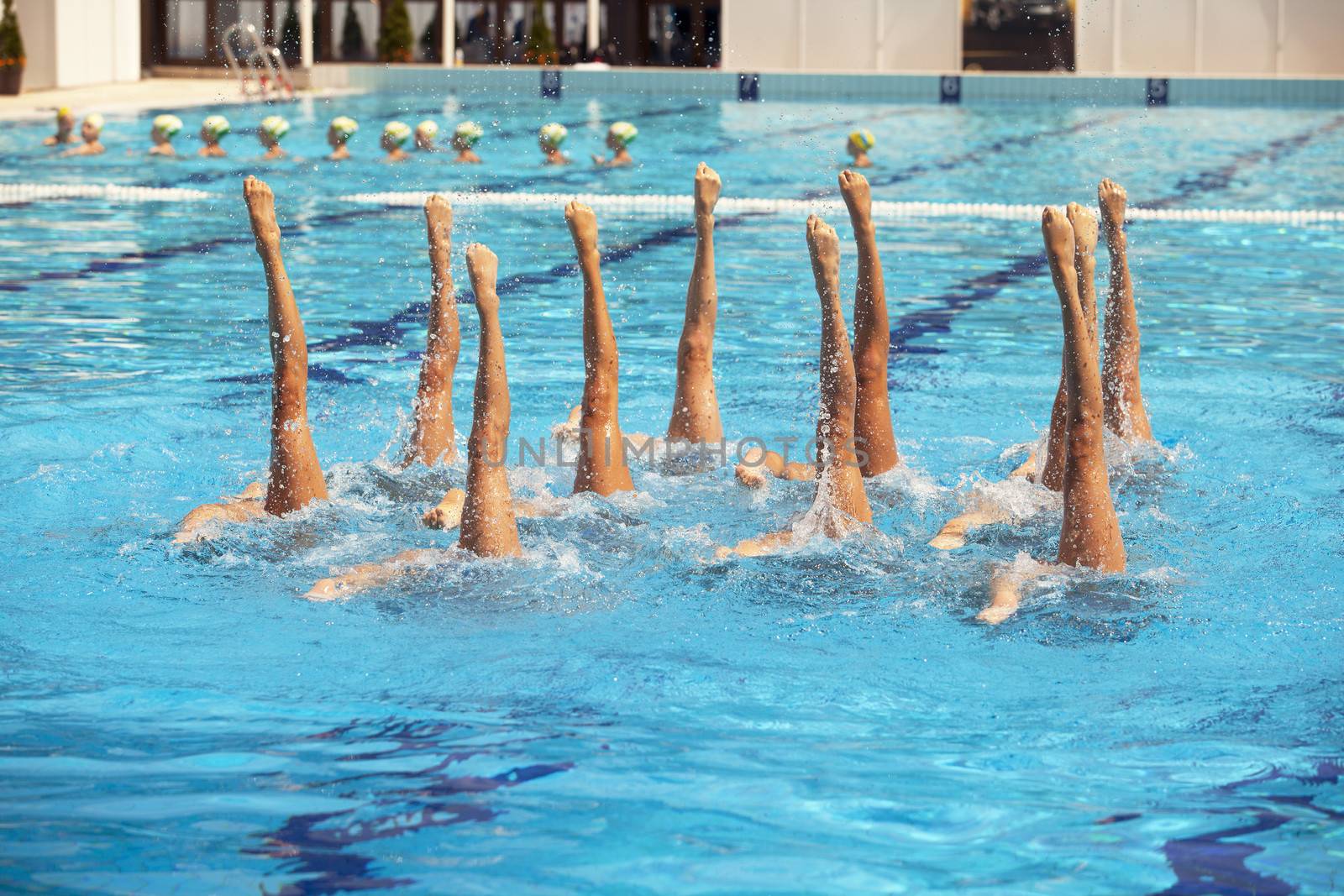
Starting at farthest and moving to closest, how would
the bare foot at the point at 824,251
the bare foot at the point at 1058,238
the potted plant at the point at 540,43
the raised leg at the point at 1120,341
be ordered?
1. the potted plant at the point at 540,43
2. the raised leg at the point at 1120,341
3. the bare foot at the point at 824,251
4. the bare foot at the point at 1058,238

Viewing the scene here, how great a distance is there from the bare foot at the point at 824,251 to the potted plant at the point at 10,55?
54.9ft

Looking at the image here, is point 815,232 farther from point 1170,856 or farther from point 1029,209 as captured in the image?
point 1029,209

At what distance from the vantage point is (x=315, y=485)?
12.4 feet

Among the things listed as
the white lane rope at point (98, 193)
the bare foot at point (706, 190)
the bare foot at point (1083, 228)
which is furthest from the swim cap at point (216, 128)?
the bare foot at point (1083, 228)

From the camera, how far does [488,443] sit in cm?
333

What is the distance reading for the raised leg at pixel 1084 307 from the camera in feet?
11.4

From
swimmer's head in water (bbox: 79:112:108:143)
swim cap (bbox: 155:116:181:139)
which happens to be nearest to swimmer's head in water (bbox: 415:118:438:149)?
swim cap (bbox: 155:116:181:139)

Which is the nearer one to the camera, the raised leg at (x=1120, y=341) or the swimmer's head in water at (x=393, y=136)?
the raised leg at (x=1120, y=341)

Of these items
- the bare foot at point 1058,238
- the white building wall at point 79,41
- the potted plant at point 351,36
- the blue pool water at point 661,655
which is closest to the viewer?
the blue pool water at point 661,655

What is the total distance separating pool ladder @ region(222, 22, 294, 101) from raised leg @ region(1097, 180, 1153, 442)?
1359 centimetres

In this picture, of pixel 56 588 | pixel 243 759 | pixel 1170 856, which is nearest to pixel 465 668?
pixel 243 759

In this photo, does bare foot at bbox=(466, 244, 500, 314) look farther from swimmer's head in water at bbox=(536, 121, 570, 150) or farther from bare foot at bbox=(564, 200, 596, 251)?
swimmer's head in water at bbox=(536, 121, 570, 150)

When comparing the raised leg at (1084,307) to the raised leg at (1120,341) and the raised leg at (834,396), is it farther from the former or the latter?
the raised leg at (834,396)

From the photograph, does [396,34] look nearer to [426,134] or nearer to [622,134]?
[426,134]
